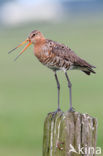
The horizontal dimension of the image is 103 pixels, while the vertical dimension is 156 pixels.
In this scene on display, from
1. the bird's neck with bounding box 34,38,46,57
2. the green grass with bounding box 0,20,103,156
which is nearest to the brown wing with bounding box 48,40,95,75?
the bird's neck with bounding box 34,38,46,57

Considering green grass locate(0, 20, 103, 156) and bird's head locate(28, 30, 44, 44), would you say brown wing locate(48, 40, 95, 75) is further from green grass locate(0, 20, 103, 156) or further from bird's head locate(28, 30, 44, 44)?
green grass locate(0, 20, 103, 156)

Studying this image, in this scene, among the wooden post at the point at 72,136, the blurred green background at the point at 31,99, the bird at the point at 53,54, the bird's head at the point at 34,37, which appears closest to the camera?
the wooden post at the point at 72,136

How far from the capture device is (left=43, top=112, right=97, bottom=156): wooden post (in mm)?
5566

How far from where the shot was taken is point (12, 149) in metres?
14.4

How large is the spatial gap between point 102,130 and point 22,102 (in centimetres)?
805

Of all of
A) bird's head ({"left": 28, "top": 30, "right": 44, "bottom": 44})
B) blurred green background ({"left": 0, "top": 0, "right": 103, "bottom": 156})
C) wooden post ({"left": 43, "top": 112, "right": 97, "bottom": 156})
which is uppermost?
blurred green background ({"left": 0, "top": 0, "right": 103, "bottom": 156})

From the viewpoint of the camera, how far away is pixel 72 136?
5582 millimetres

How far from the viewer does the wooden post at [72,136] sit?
18.3 feet

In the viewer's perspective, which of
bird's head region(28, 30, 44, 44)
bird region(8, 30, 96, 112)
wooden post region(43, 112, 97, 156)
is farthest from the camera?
bird region(8, 30, 96, 112)

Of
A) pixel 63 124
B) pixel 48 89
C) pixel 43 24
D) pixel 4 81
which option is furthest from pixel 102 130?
pixel 43 24

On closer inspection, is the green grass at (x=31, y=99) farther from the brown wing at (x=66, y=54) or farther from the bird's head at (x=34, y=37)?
the bird's head at (x=34, y=37)

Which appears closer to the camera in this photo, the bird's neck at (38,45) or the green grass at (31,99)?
the bird's neck at (38,45)

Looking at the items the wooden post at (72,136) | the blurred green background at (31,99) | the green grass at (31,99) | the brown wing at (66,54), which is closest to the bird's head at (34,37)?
the brown wing at (66,54)

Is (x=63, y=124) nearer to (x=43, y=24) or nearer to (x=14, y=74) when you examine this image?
(x=14, y=74)
